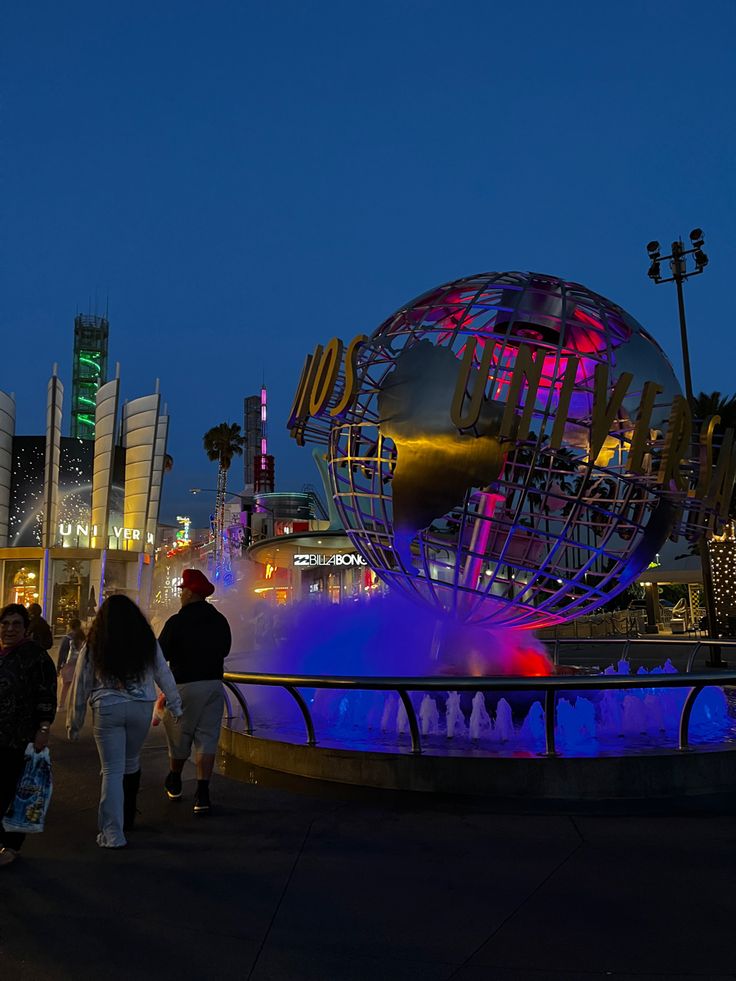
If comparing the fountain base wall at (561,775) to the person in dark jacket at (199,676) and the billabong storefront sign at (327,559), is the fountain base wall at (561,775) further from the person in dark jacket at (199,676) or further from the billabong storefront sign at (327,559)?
the billabong storefront sign at (327,559)

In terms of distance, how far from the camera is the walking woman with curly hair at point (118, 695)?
452 cm

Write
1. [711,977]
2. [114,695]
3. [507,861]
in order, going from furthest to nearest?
[114,695], [507,861], [711,977]

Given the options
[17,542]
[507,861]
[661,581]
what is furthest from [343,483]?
[17,542]

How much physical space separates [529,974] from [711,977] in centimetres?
68

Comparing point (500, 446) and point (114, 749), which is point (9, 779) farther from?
point (500, 446)

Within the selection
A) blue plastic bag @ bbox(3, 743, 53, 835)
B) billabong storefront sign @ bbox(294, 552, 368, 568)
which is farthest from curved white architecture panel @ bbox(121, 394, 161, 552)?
blue plastic bag @ bbox(3, 743, 53, 835)

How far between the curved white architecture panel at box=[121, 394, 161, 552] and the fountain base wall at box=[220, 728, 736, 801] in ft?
156

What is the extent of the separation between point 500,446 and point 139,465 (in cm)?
4831

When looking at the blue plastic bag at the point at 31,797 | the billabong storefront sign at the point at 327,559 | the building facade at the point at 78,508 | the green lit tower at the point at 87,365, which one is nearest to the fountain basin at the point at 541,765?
the blue plastic bag at the point at 31,797

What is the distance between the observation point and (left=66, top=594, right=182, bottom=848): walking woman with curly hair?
4516mm

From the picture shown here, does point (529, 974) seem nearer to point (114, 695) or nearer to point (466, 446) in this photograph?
point (114, 695)

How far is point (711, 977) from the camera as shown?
2.83 m

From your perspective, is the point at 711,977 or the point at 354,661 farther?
the point at 354,661

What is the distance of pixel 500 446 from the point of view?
705 cm
